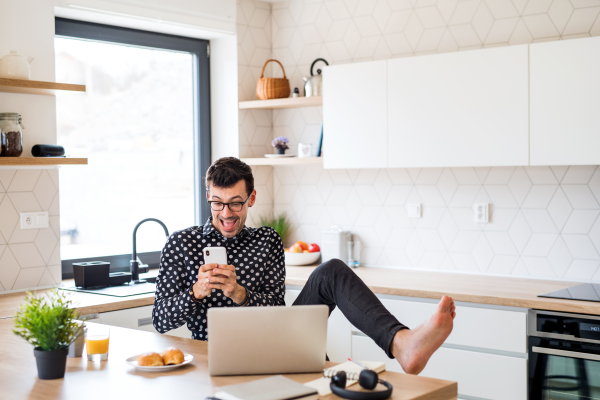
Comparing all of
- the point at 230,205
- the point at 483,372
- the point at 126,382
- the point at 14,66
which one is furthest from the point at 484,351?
the point at 14,66

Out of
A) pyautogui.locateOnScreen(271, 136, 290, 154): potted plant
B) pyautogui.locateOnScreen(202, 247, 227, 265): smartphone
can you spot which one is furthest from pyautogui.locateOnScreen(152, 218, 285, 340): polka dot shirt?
pyautogui.locateOnScreen(271, 136, 290, 154): potted plant

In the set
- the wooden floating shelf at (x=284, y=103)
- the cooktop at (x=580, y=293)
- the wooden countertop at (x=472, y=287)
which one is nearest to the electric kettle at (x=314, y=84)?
the wooden floating shelf at (x=284, y=103)

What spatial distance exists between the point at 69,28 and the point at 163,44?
67cm

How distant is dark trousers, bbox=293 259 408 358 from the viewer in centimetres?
217

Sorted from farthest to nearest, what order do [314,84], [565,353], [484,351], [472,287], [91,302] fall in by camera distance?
[314,84] → [472,287] → [484,351] → [91,302] → [565,353]

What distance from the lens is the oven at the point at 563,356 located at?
287 cm

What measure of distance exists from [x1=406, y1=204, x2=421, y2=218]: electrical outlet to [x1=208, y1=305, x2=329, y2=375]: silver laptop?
235cm

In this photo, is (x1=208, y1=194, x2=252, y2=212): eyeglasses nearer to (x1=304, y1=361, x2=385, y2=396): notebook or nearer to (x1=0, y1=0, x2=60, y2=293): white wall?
(x1=304, y1=361, x2=385, y2=396): notebook

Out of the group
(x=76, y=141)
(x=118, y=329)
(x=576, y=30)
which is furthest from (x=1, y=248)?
(x=576, y=30)

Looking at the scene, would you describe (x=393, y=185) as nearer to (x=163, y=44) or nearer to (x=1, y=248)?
(x=163, y=44)

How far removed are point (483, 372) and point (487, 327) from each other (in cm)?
22

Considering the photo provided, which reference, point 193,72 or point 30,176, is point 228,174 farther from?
point 193,72

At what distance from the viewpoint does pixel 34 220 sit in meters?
3.47

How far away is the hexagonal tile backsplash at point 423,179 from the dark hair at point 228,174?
1.78m
